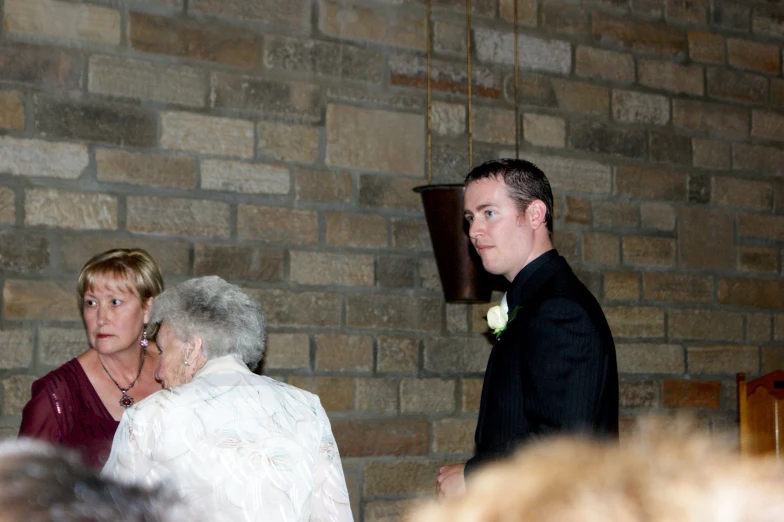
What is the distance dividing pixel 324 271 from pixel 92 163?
101cm

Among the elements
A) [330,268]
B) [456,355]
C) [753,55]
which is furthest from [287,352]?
[753,55]

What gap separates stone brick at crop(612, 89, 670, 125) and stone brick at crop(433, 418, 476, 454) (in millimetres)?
1691

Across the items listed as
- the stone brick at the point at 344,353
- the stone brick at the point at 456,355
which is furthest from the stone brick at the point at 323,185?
the stone brick at the point at 456,355

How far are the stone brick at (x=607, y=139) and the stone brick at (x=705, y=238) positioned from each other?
0.39 m

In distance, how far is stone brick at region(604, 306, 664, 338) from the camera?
446cm

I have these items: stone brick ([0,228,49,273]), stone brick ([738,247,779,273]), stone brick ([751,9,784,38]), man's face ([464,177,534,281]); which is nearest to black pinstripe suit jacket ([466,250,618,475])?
man's face ([464,177,534,281])

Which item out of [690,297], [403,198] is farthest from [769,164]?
[403,198]

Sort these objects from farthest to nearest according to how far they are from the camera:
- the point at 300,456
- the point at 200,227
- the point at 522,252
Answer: the point at 200,227
the point at 522,252
the point at 300,456

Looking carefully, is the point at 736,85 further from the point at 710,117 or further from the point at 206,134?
the point at 206,134

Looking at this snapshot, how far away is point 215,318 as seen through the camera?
2.35 m

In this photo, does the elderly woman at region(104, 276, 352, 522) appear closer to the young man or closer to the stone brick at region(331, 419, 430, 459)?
→ the young man

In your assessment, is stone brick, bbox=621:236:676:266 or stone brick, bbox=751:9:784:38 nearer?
stone brick, bbox=621:236:676:266

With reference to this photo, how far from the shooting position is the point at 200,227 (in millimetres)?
3666

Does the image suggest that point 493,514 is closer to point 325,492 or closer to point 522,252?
point 325,492
